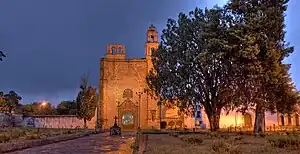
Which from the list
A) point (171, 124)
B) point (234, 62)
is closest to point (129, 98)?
point (171, 124)

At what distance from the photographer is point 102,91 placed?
58031mm

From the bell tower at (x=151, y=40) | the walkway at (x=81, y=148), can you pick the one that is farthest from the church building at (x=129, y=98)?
the walkway at (x=81, y=148)

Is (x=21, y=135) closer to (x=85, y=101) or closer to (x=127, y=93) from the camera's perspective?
(x=85, y=101)

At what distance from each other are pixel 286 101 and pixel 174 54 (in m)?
9.08

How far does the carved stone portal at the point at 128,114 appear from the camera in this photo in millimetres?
57188

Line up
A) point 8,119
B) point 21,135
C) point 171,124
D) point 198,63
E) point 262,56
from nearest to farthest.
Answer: point 262,56, point 21,135, point 198,63, point 8,119, point 171,124

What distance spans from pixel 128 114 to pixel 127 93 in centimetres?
358

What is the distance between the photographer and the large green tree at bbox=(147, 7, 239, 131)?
20866 mm

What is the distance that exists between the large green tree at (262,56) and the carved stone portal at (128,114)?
3728 centimetres

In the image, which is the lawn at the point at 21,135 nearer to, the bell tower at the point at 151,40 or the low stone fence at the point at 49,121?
the low stone fence at the point at 49,121

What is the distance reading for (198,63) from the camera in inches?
952

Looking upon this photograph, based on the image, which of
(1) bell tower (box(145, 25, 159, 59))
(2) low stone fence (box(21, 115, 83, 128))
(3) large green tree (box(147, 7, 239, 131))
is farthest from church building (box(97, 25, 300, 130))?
(3) large green tree (box(147, 7, 239, 131))

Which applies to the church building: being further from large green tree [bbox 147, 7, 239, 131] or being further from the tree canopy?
the tree canopy

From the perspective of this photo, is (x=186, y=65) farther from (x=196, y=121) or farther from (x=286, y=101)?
(x=196, y=121)
